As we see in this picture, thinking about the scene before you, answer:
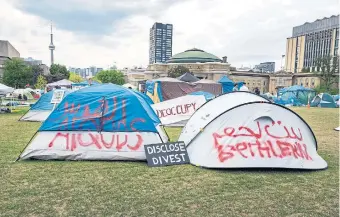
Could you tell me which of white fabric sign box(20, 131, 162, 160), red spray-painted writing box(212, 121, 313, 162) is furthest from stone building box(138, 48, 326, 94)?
white fabric sign box(20, 131, 162, 160)

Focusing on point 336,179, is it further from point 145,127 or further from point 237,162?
point 145,127

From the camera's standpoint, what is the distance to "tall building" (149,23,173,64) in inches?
5787

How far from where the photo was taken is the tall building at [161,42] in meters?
147

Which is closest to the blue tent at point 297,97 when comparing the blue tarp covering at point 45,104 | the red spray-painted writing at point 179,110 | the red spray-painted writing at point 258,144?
the red spray-painted writing at point 179,110

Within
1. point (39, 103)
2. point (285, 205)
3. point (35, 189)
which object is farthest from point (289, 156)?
point (39, 103)

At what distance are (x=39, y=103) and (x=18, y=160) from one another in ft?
24.9

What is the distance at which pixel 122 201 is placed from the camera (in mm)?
3656

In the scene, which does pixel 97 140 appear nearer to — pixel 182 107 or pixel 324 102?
pixel 182 107

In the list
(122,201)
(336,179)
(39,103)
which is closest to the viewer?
(122,201)

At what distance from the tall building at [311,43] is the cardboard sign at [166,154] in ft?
314

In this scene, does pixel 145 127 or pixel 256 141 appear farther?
pixel 145 127

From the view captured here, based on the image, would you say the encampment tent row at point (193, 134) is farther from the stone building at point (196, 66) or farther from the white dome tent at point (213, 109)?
the stone building at point (196, 66)

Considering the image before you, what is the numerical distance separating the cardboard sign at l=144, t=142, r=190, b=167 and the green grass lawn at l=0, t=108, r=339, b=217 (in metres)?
0.21

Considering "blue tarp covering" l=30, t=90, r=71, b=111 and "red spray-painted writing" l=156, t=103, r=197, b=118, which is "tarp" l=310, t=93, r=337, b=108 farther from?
"blue tarp covering" l=30, t=90, r=71, b=111
